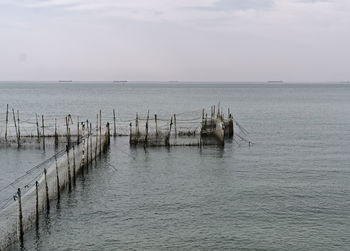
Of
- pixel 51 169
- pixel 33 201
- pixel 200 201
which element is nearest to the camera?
pixel 33 201

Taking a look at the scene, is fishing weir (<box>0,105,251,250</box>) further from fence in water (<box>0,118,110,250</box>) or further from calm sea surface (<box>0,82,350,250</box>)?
calm sea surface (<box>0,82,350,250</box>)

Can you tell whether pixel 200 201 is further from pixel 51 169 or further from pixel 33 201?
pixel 33 201

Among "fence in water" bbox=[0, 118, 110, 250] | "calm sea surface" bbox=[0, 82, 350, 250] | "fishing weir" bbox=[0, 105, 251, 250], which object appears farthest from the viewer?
"calm sea surface" bbox=[0, 82, 350, 250]

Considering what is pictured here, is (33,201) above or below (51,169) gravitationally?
below

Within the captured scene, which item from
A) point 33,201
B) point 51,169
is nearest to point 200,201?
point 51,169

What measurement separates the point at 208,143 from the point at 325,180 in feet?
49.2

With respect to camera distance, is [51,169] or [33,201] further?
[51,169]

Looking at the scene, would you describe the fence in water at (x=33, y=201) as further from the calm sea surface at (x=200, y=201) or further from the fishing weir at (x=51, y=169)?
the calm sea surface at (x=200, y=201)

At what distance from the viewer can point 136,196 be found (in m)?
25.1

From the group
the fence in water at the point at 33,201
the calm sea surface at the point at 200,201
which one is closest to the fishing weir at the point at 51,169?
the fence in water at the point at 33,201

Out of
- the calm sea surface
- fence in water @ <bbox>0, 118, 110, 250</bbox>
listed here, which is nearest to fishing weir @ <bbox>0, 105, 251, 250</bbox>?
fence in water @ <bbox>0, 118, 110, 250</bbox>

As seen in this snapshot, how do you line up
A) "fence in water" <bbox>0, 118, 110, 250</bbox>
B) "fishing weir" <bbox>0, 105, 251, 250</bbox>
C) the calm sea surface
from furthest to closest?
1. the calm sea surface
2. "fishing weir" <bbox>0, 105, 251, 250</bbox>
3. "fence in water" <bbox>0, 118, 110, 250</bbox>

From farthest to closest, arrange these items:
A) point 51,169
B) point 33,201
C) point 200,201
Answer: point 51,169, point 200,201, point 33,201

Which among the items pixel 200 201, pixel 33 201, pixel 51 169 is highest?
pixel 51 169
